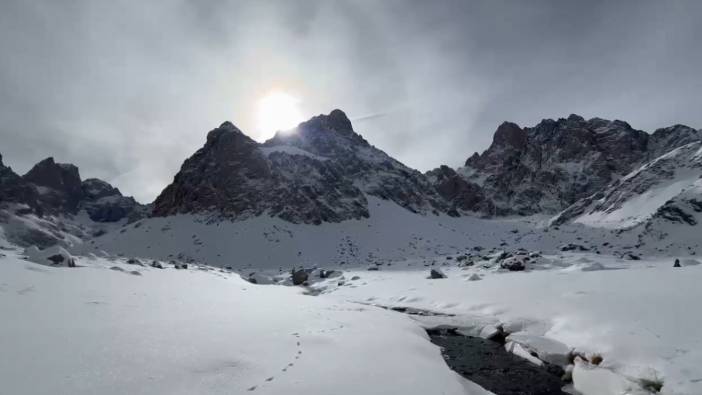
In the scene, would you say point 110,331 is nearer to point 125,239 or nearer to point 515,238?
point 125,239

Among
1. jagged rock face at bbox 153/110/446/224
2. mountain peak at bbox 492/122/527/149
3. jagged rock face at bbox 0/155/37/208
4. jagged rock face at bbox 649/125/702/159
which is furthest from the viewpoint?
mountain peak at bbox 492/122/527/149

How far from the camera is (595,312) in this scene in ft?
39.4

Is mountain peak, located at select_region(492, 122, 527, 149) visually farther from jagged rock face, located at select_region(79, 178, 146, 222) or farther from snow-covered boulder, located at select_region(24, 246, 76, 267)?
snow-covered boulder, located at select_region(24, 246, 76, 267)

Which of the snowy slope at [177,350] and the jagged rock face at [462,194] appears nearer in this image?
the snowy slope at [177,350]

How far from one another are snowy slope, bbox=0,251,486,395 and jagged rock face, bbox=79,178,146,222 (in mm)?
163069

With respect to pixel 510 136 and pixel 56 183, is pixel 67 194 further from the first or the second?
pixel 510 136

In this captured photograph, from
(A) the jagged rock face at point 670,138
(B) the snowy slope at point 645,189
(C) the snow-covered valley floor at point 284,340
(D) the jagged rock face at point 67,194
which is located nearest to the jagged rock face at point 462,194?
A: (B) the snowy slope at point 645,189

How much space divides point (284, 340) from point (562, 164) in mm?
150766

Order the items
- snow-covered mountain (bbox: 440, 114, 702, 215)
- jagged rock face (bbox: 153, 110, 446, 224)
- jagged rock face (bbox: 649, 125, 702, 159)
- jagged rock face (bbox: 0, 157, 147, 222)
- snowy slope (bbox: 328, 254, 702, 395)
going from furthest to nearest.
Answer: jagged rock face (bbox: 0, 157, 147, 222)
snow-covered mountain (bbox: 440, 114, 702, 215)
jagged rock face (bbox: 649, 125, 702, 159)
jagged rock face (bbox: 153, 110, 446, 224)
snowy slope (bbox: 328, 254, 702, 395)

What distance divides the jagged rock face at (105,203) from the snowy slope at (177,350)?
535 ft

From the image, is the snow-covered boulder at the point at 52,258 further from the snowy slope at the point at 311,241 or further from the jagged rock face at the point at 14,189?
the jagged rock face at the point at 14,189

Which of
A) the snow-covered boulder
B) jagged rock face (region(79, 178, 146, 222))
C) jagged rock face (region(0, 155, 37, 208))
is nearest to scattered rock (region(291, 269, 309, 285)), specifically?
the snow-covered boulder

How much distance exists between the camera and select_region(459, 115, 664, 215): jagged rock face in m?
125

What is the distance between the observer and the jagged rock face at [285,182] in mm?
78312
